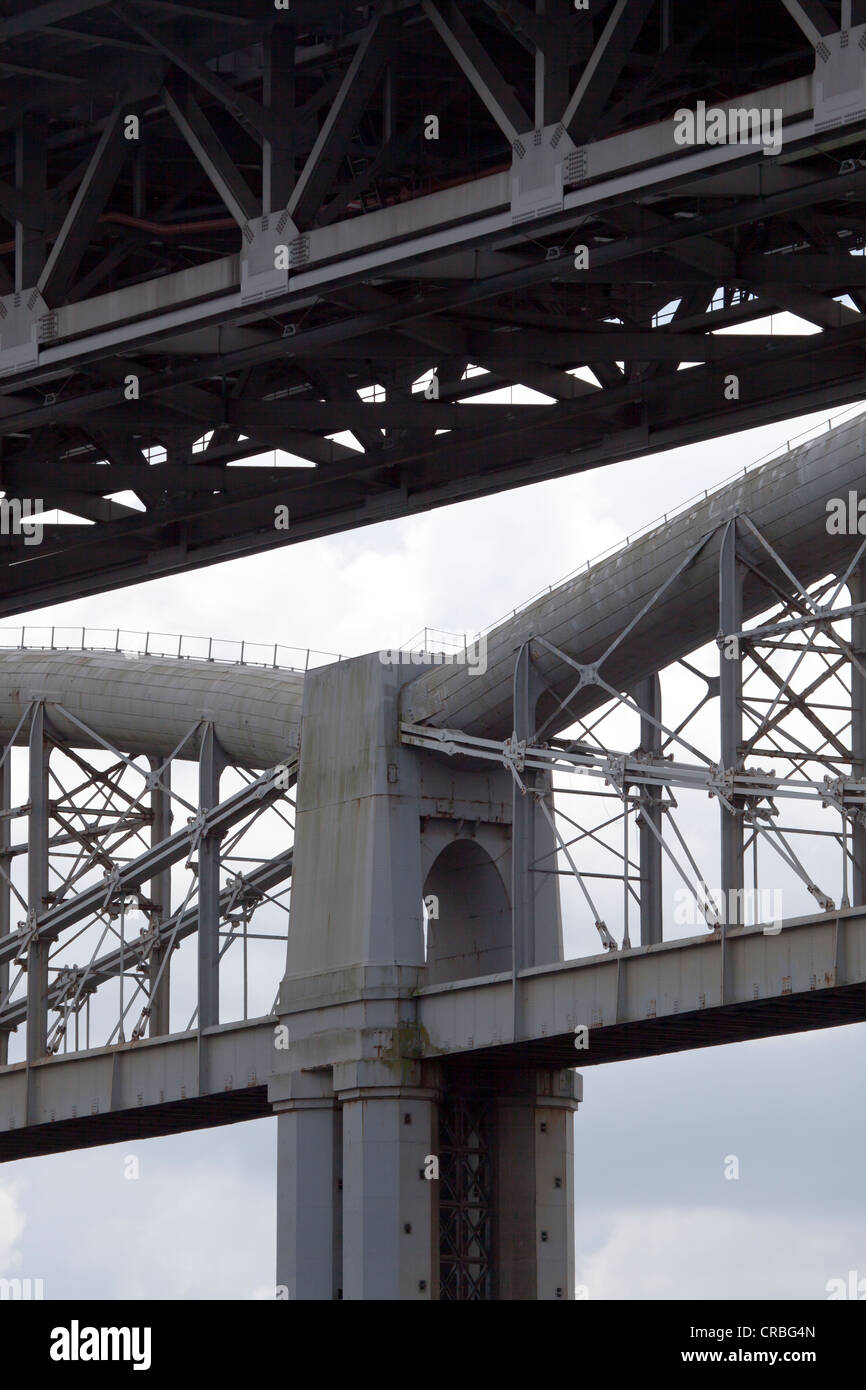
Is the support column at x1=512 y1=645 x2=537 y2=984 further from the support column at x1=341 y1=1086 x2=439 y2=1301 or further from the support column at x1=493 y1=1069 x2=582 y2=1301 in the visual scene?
the support column at x1=493 y1=1069 x2=582 y2=1301

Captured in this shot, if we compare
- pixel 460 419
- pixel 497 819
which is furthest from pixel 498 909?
pixel 460 419

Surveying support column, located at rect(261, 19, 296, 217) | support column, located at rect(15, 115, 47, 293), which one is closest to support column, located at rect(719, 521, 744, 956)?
support column, located at rect(15, 115, 47, 293)

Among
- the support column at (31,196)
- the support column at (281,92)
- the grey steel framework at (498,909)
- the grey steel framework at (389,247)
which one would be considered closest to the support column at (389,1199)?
the grey steel framework at (498,909)

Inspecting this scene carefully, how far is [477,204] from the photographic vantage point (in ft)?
68.8

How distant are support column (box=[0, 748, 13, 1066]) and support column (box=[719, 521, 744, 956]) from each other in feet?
111

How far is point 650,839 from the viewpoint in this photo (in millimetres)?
59750

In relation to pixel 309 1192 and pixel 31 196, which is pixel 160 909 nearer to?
pixel 309 1192

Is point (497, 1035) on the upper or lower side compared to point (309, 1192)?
upper

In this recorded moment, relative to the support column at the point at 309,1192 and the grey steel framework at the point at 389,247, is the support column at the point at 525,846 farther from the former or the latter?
the grey steel framework at the point at 389,247

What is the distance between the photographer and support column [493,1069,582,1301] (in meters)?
59.6

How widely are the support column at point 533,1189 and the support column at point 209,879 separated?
11.3 meters

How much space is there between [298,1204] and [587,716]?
483 inches

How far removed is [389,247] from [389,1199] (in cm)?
3722
